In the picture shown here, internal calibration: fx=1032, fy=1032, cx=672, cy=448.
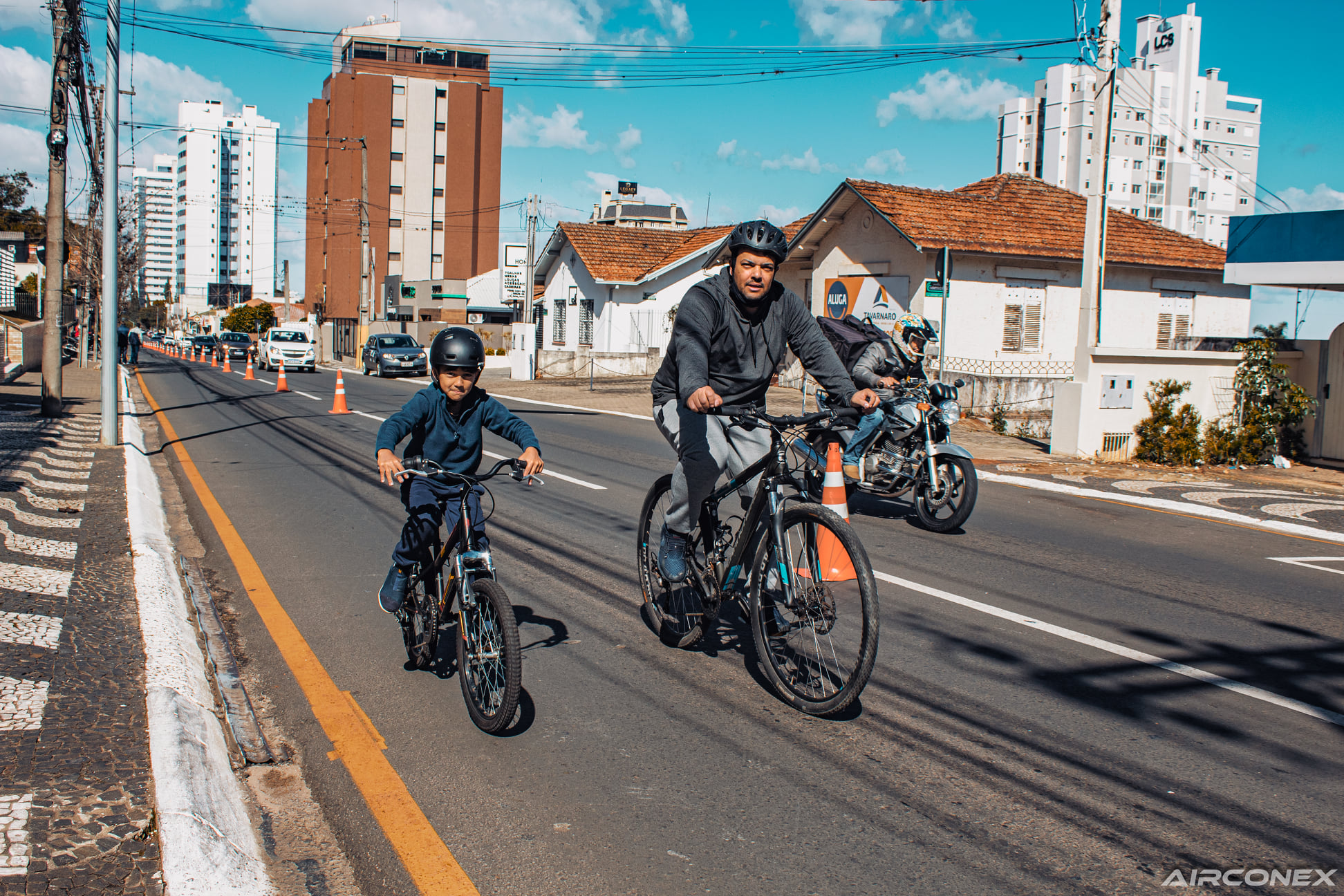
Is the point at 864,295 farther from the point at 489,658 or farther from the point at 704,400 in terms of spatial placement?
the point at 489,658

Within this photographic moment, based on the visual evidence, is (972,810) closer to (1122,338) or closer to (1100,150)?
(1100,150)

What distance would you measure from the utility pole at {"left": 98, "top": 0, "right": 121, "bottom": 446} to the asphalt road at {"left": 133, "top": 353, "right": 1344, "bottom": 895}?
5.42 meters

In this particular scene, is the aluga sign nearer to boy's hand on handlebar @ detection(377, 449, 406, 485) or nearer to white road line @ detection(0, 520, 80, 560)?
Result: boy's hand on handlebar @ detection(377, 449, 406, 485)

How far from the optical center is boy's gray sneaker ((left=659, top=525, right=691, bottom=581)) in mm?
4926

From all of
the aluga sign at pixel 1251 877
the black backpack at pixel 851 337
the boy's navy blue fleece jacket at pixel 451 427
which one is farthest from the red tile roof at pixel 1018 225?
the aluga sign at pixel 1251 877

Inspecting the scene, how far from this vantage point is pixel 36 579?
611 cm

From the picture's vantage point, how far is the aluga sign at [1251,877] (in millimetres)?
3123

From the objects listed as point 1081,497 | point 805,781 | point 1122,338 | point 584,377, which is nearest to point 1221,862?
point 805,781

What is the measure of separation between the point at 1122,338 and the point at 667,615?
25523mm

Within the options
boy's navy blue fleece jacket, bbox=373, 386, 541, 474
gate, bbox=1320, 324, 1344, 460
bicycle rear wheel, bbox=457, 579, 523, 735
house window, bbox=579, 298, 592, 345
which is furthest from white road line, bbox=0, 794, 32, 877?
house window, bbox=579, 298, 592, 345

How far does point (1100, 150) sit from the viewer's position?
14.7 metres

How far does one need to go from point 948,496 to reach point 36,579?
6.66 metres

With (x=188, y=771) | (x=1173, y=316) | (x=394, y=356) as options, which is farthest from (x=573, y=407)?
(x=188, y=771)

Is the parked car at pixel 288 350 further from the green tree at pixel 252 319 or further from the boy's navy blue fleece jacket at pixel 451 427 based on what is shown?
the green tree at pixel 252 319
